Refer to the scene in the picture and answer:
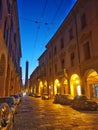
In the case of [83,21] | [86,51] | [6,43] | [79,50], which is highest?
[83,21]

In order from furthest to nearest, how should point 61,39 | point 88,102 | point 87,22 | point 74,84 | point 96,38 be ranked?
point 61,39 → point 74,84 → point 87,22 → point 96,38 → point 88,102

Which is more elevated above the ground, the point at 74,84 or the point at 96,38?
the point at 96,38

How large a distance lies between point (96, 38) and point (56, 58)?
16.7 meters

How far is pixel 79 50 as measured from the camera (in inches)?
929

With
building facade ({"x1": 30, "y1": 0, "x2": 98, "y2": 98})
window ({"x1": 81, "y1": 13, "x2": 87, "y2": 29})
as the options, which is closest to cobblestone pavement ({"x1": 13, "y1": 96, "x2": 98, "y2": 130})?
building facade ({"x1": 30, "y1": 0, "x2": 98, "y2": 98})

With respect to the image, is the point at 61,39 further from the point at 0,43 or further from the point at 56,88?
the point at 0,43

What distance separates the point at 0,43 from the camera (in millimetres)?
16812

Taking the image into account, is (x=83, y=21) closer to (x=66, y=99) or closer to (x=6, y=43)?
(x=6, y=43)

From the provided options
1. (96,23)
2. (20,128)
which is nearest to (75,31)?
(96,23)

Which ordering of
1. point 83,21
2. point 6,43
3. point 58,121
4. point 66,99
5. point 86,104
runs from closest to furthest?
point 58,121 → point 86,104 → point 6,43 → point 83,21 → point 66,99

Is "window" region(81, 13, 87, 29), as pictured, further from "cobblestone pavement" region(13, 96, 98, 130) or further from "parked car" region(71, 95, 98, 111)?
"cobblestone pavement" region(13, 96, 98, 130)

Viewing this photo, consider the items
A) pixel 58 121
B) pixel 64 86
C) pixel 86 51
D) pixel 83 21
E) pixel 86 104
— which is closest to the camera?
pixel 58 121

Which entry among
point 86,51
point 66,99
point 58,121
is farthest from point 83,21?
point 58,121

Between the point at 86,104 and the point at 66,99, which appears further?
the point at 66,99
